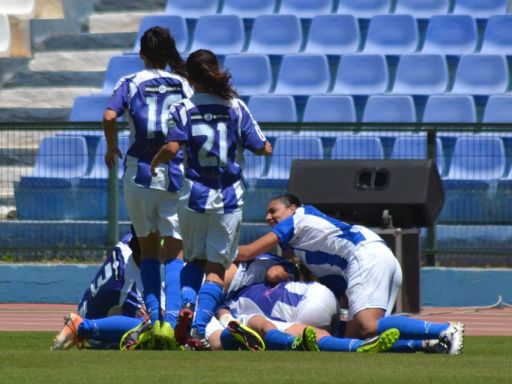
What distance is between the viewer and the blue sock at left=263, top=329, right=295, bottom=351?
8.67m

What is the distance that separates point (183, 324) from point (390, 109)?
8.17 meters

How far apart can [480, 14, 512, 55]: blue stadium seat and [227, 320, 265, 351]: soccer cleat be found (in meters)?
9.49

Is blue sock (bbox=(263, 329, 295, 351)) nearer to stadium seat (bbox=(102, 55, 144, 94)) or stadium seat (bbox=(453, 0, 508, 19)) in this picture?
stadium seat (bbox=(102, 55, 144, 94))

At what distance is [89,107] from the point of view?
682 inches

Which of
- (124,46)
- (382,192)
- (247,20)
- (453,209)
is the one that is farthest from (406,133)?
(124,46)

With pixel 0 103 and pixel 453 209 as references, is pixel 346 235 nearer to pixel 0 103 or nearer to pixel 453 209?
pixel 453 209

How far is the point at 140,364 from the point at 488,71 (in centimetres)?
1010

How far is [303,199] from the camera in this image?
40.0ft

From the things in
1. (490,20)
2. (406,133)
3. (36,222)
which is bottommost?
(36,222)

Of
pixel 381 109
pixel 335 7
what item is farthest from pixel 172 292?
pixel 335 7

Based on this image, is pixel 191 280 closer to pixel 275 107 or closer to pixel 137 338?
pixel 137 338

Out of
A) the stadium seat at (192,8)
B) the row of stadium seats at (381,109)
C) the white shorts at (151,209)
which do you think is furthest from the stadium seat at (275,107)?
the white shorts at (151,209)

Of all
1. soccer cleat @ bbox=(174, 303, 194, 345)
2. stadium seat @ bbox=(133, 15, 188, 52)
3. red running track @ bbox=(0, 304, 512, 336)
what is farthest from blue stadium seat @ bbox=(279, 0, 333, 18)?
soccer cleat @ bbox=(174, 303, 194, 345)

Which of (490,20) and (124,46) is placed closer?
(490,20)
